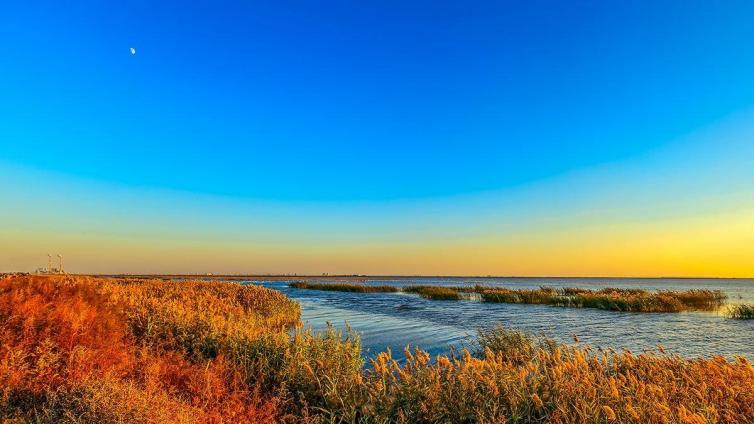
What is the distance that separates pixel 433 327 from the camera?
25.3m

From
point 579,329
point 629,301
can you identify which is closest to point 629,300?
point 629,301

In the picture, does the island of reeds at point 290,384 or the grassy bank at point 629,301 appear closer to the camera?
the island of reeds at point 290,384

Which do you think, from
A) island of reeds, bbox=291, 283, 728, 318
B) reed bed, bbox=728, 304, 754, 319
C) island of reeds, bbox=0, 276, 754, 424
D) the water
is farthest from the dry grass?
island of reeds, bbox=291, 283, 728, 318

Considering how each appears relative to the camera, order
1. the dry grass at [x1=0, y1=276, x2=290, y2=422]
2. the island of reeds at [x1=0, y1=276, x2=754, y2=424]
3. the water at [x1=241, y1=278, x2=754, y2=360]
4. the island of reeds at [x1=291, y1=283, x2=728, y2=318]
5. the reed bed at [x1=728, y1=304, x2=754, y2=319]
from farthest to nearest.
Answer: the island of reeds at [x1=291, y1=283, x2=728, y2=318]
the reed bed at [x1=728, y1=304, x2=754, y2=319]
the water at [x1=241, y1=278, x2=754, y2=360]
the island of reeds at [x1=0, y1=276, x2=754, y2=424]
the dry grass at [x1=0, y1=276, x2=290, y2=422]

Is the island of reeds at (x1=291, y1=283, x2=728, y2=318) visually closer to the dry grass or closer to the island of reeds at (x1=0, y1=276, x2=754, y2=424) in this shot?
the island of reeds at (x1=0, y1=276, x2=754, y2=424)

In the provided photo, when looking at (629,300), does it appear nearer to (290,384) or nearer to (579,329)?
(579,329)

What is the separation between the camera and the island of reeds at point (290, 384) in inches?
237

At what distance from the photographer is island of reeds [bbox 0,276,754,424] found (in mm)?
6008

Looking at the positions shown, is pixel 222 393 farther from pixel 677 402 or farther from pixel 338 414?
pixel 677 402

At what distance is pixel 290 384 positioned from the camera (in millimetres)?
8508

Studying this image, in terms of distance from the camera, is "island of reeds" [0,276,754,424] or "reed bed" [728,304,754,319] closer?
"island of reeds" [0,276,754,424]

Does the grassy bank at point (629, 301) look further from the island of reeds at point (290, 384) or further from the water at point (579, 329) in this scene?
the island of reeds at point (290, 384)

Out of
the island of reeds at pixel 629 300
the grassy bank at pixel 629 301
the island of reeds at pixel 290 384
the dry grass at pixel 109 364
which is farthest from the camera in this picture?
the grassy bank at pixel 629 301

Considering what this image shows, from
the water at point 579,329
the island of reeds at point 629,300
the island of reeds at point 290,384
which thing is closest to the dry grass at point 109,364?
the island of reeds at point 290,384
